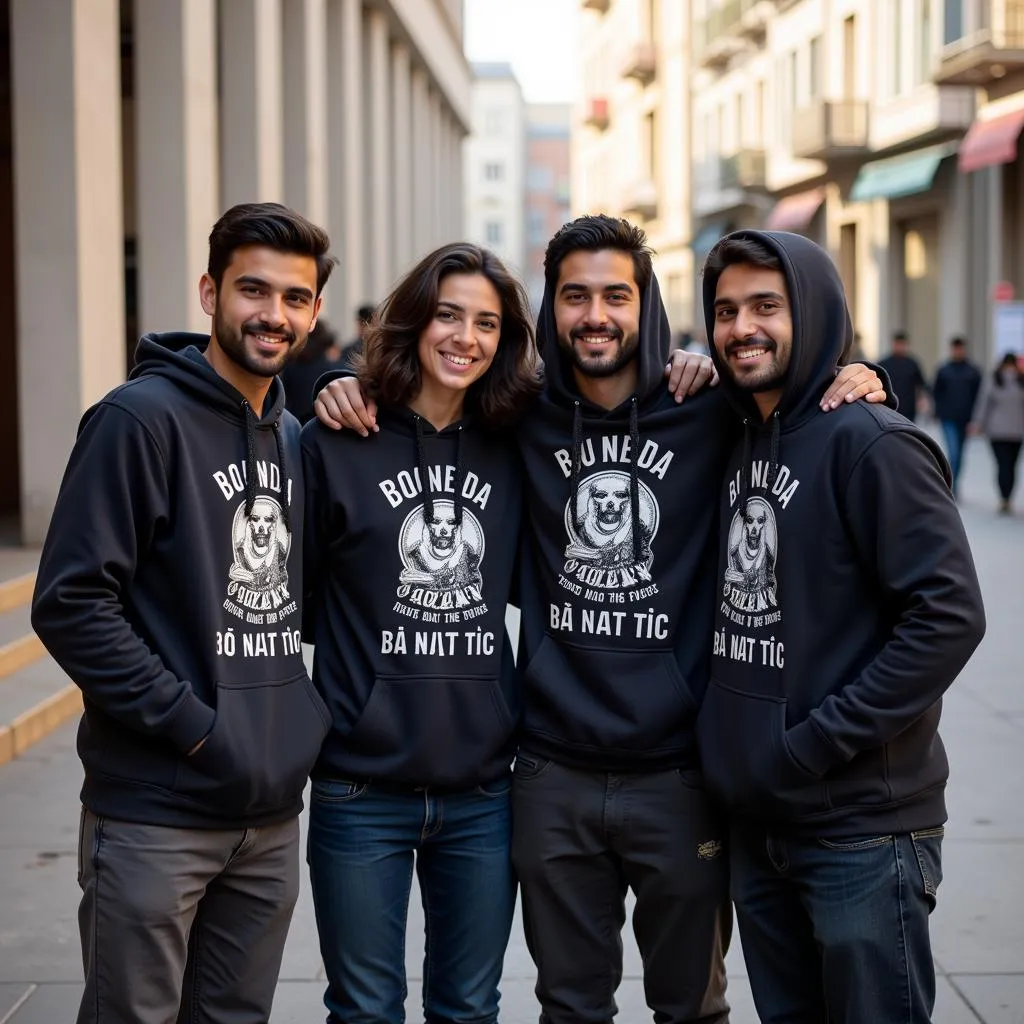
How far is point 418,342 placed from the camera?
3.47 meters

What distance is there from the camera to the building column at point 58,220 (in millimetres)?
9812

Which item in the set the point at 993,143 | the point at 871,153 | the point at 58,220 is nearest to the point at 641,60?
the point at 871,153

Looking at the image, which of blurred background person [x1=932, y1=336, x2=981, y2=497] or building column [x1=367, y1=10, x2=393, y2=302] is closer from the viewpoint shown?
blurred background person [x1=932, y1=336, x2=981, y2=497]

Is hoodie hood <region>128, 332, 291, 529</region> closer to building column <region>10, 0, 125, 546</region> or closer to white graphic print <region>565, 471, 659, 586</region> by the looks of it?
white graphic print <region>565, 471, 659, 586</region>

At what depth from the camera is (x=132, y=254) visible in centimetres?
1744

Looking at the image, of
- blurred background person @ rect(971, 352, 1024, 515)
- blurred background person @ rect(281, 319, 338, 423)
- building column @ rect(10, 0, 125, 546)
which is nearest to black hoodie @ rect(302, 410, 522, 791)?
building column @ rect(10, 0, 125, 546)

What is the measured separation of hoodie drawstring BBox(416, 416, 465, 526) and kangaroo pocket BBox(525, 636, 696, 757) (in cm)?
41

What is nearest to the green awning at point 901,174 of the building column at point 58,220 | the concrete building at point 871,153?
the concrete building at point 871,153

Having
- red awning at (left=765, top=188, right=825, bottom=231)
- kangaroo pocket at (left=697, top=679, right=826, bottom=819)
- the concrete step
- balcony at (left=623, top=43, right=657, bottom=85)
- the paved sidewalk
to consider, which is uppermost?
balcony at (left=623, top=43, right=657, bottom=85)

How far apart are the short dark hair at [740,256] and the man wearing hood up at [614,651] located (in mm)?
234

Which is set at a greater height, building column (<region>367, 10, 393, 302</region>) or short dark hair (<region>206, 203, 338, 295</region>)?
building column (<region>367, 10, 393, 302</region>)

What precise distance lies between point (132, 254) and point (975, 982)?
15.0 metres

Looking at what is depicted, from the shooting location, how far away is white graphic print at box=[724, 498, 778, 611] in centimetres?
312

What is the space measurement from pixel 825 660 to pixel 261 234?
148 cm
